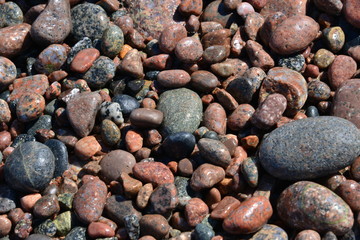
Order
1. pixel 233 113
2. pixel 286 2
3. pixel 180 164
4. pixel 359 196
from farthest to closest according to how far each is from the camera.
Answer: pixel 286 2
pixel 233 113
pixel 180 164
pixel 359 196

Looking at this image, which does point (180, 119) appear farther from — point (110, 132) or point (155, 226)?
point (155, 226)

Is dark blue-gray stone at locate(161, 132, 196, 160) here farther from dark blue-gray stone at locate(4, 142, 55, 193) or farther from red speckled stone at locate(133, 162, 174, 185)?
dark blue-gray stone at locate(4, 142, 55, 193)

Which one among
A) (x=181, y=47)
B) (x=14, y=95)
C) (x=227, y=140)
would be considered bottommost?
(x=14, y=95)

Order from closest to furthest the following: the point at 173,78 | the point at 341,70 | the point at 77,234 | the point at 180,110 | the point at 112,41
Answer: the point at 77,234, the point at 180,110, the point at 341,70, the point at 173,78, the point at 112,41

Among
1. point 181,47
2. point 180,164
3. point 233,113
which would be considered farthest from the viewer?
point 181,47

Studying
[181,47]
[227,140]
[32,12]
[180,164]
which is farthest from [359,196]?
[32,12]

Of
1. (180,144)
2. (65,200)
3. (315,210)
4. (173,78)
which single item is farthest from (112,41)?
(315,210)

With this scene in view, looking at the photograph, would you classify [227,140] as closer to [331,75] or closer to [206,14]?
[331,75]

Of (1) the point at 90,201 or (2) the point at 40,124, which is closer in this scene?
(1) the point at 90,201
